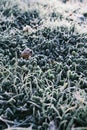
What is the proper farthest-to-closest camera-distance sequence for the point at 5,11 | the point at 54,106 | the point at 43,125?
1. the point at 5,11
2. the point at 54,106
3. the point at 43,125

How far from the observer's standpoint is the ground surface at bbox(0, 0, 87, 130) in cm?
226

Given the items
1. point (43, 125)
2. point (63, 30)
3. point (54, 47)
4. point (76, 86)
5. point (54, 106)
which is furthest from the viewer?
point (63, 30)

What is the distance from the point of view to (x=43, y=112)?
7.42 feet

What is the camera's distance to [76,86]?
256cm

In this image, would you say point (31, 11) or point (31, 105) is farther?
point (31, 11)

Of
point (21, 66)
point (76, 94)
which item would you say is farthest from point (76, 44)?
point (76, 94)

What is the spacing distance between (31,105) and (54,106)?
18 centimetres

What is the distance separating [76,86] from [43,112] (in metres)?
0.45

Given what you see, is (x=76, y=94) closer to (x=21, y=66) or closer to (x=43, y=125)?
(x=43, y=125)

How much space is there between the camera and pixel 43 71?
9.51 feet

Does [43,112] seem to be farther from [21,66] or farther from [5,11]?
[5,11]

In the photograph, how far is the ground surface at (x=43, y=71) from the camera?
7.41ft

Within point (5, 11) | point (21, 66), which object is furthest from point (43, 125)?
point (5, 11)

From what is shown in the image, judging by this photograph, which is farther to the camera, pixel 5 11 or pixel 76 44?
pixel 5 11
